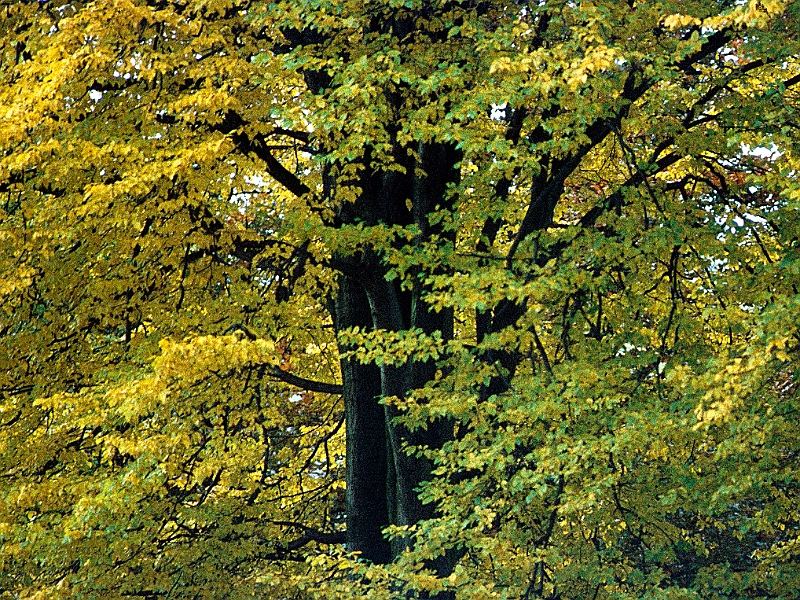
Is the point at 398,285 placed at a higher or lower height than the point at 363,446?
higher

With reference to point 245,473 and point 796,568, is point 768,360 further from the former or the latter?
point 245,473

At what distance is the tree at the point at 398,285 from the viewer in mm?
7117

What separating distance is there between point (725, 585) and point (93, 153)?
22.2 ft

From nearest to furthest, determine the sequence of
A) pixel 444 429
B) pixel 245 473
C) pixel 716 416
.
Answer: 1. pixel 716 416
2. pixel 444 429
3. pixel 245 473

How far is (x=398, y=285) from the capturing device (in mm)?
9195

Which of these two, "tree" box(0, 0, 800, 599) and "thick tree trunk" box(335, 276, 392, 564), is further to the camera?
"thick tree trunk" box(335, 276, 392, 564)

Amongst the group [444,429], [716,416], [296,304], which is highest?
[296,304]

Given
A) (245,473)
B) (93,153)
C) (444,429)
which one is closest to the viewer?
(93,153)

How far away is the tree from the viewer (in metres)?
7.12

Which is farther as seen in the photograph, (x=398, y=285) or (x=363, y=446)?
(x=363, y=446)

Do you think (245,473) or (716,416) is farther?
(245,473)

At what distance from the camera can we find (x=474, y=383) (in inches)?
321

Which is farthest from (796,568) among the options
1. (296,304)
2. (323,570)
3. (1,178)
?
(1,178)

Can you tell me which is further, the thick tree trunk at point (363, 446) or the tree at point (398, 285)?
the thick tree trunk at point (363, 446)
